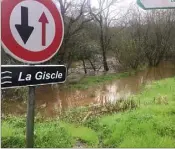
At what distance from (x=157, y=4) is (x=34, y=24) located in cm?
154

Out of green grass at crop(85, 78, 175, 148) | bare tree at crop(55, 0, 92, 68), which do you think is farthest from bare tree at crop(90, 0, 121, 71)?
green grass at crop(85, 78, 175, 148)

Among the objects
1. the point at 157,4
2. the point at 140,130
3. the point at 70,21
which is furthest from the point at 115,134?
the point at 70,21

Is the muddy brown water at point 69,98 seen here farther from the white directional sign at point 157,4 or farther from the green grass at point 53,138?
the white directional sign at point 157,4

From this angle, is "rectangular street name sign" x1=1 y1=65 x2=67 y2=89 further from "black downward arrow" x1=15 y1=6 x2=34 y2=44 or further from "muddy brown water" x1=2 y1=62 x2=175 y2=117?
"muddy brown water" x1=2 y1=62 x2=175 y2=117

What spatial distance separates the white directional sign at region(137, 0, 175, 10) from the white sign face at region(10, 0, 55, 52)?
4.11 feet

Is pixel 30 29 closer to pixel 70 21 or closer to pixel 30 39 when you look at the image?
pixel 30 39

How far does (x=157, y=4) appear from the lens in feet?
10.9

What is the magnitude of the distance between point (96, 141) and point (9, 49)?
307cm

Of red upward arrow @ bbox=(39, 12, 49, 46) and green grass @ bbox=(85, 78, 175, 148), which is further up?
red upward arrow @ bbox=(39, 12, 49, 46)

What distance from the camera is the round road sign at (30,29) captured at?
2229mm

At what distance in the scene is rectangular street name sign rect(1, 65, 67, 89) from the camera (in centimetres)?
224

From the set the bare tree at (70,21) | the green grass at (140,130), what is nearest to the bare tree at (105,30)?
the bare tree at (70,21)

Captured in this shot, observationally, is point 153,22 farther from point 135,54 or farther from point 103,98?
point 103,98

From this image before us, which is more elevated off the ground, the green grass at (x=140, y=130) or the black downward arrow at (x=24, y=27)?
the black downward arrow at (x=24, y=27)
